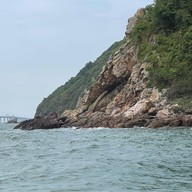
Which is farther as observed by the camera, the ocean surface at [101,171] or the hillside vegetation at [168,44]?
the hillside vegetation at [168,44]

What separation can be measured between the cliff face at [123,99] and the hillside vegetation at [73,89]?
3319 inches

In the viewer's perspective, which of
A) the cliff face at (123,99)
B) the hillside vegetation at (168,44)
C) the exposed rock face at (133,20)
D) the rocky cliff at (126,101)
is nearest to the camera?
the rocky cliff at (126,101)

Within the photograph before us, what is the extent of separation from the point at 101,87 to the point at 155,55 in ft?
47.9

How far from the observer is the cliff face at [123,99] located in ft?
177

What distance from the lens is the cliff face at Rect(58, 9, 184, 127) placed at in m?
54.0

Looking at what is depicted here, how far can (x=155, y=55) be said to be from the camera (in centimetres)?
6712

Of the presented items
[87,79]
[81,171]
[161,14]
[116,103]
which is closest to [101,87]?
[116,103]

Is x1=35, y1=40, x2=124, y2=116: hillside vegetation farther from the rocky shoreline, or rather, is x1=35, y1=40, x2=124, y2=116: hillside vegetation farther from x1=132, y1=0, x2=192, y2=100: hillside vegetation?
x1=132, y1=0, x2=192, y2=100: hillside vegetation

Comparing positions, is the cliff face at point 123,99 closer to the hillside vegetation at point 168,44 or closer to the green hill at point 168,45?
the green hill at point 168,45

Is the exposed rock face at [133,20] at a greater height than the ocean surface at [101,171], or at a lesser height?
greater

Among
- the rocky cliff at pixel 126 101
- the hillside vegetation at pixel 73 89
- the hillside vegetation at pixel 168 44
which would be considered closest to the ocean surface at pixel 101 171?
the rocky cliff at pixel 126 101

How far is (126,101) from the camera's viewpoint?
223 ft

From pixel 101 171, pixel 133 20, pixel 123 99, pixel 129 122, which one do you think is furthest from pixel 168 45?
pixel 101 171

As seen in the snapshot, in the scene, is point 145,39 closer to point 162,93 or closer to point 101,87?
point 101,87
